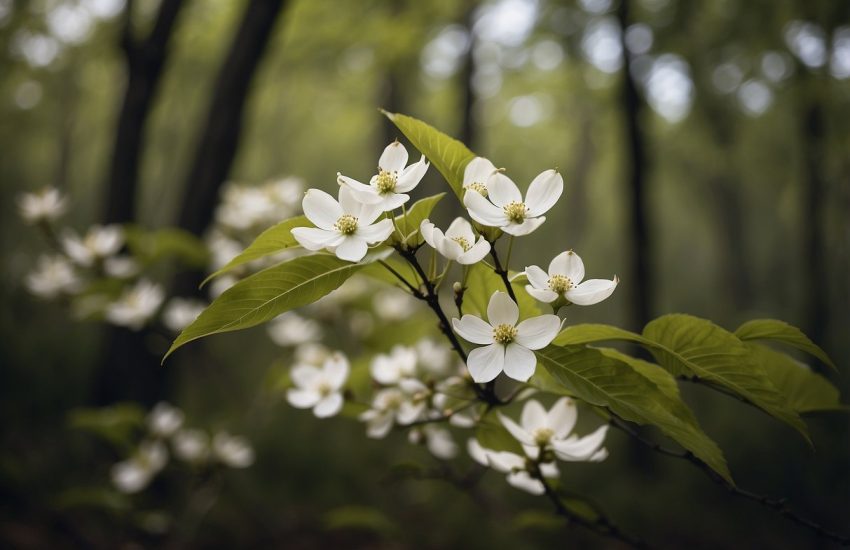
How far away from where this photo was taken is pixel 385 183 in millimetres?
719

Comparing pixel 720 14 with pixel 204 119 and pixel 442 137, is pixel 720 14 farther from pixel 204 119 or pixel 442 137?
pixel 442 137

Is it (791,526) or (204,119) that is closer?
(204,119)

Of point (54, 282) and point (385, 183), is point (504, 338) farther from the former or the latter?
point (54, 282)

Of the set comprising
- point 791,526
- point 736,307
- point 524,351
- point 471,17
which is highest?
point 471,17

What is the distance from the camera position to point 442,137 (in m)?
0.71

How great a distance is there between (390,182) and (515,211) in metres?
0.16

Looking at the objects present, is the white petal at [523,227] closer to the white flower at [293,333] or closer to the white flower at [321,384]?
the white flower at [321,384]

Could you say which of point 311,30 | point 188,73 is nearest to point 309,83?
point 188,73

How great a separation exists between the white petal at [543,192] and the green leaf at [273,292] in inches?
8.3

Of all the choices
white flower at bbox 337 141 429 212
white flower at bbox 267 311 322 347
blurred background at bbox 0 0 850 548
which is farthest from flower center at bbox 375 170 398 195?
white flower at bbox 267 311 322 347

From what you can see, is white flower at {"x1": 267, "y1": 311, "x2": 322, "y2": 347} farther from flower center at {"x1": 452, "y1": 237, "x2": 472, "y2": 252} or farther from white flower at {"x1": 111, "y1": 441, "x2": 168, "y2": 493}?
flower center at {"x1": 452, "y1": 237, "x2": 472, "y2": 252}

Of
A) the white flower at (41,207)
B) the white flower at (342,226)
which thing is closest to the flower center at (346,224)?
the white flower at (342,226)

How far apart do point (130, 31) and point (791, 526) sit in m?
3.80

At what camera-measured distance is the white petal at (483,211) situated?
66 centimetres
